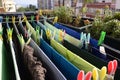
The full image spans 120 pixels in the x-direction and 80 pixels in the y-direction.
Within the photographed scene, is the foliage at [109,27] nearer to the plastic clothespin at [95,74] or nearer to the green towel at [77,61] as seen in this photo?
the green towel at [77,61]

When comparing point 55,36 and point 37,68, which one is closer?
point 37,68

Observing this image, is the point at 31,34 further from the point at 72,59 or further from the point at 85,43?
the point at 72,59

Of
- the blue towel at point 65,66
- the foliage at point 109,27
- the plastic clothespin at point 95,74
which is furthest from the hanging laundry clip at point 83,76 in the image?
the foliage at point 109,27

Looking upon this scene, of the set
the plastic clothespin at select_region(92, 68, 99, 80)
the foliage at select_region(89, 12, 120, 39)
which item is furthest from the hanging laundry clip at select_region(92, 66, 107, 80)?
the foliage at select_region(89, 12, 120, 39)

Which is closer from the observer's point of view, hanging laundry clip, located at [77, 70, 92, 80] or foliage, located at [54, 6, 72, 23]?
hanging laundry clip, located at [77, 70, 92, 80]

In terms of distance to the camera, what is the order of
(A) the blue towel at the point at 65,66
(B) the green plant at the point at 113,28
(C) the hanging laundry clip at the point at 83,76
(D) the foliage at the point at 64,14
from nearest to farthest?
1. (C) the hanging laundry clip at the point at 83,76
2. (A) the blue towel at the point at 65,66
3. (B) the green plant at the point at 113,28
4. (D) the foliage at the point at 64,14

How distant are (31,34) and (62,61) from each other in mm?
626

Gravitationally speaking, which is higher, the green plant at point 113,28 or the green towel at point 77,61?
the green plant at point 113,28

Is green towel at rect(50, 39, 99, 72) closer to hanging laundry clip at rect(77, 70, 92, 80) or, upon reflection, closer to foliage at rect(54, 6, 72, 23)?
hanging laundry clip at rect(77, 70, 92, 80)

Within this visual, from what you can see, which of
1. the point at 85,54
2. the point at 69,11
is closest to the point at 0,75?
the point at 85,54

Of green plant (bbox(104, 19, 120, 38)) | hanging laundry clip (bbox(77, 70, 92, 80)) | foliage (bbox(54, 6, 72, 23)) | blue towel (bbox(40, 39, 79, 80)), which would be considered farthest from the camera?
foliage (bbox(54, 6, 72, 23))

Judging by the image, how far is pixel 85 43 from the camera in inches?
51.0

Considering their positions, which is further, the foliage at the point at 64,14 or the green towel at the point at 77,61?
the foliage at the point at 64,14

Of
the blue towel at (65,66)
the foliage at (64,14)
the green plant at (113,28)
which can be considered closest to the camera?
the blue towel at (65,66)
